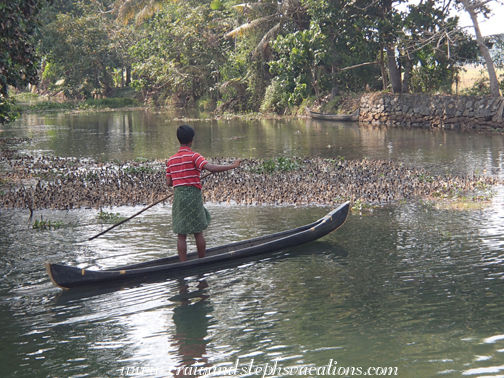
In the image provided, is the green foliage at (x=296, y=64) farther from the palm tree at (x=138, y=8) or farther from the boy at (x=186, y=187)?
the boy at (x=186, y=187)

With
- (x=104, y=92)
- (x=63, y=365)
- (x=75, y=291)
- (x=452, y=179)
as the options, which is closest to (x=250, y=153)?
(x=452, y=179)

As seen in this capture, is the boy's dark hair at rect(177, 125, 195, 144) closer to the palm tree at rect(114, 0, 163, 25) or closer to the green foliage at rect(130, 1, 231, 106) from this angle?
the green foliage at rect(130, 1, 231, 106)

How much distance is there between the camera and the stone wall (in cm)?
2347

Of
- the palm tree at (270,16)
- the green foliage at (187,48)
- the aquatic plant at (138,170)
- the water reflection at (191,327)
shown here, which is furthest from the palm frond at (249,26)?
the water reflection at (191,327)

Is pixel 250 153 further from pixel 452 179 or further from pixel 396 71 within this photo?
pixel 396 71

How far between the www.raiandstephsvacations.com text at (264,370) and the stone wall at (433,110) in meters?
20.8

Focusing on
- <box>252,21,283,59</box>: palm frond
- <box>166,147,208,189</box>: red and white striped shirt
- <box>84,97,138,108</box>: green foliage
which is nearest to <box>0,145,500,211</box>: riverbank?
<box>166,147,208,189</box>: red and white striped shirt

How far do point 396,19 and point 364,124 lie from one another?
17.4 feet

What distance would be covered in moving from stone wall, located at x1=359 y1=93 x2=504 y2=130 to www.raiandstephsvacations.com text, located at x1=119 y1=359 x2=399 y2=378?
2076 cm

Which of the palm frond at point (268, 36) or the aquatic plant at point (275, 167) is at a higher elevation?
the palm frond at point (268, 36)

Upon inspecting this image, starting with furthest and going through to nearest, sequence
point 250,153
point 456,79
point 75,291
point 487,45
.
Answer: point 456,79, point 487,45, point 250,153, point 75,291

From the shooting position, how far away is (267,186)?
40.4 feet

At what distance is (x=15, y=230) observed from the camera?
9.61 meters

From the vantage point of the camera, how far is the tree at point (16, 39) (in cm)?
902
